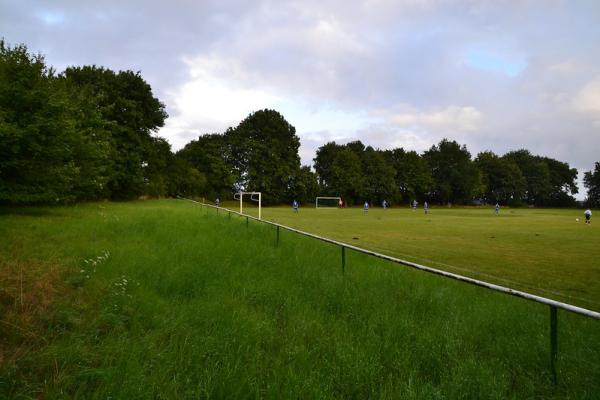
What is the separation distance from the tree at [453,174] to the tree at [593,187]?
24637 millimetres

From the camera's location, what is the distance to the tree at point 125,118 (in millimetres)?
39562

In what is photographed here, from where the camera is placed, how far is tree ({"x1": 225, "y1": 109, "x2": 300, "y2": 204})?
68.4 m

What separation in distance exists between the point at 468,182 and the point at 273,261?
86441 millimetres

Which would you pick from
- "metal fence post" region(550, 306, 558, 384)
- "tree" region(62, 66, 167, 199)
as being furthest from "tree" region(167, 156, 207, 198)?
"metal fence post" region(550, 306, 558, 384)

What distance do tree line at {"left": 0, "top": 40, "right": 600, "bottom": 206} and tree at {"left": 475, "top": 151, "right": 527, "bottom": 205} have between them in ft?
0.81

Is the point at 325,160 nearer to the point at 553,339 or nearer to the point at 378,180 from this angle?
the point at 378,180

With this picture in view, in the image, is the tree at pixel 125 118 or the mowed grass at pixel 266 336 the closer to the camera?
the mowed grass at pixel 266 336

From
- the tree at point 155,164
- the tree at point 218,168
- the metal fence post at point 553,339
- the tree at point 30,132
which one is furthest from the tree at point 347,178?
the metal fence post at point 553,339

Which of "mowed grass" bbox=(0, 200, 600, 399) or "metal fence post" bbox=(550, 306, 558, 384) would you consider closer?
"mowed grass" bbox=(0, 200, 600, 399)

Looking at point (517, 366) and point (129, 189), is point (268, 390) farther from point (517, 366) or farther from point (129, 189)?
point (129, 189)

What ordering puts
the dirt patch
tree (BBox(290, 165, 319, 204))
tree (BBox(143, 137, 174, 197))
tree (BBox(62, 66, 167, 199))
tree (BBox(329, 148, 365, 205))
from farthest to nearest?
1. tree (BBox(329, 148, 365, 205))
2. tree (BBox(290, 165, 319, 204))
3. tree (BBox(143, 137, 174, 197))
4. tree (BBox(62, 66, 167, 199))
5. the dirt patch

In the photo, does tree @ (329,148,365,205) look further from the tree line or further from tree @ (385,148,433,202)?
tree @ (385,148,433,202)

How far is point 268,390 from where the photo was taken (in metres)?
3.31

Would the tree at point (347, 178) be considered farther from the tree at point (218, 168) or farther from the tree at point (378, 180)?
the tree at point (218, 168)
